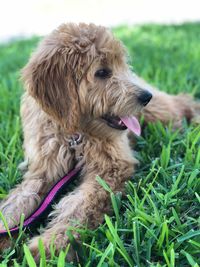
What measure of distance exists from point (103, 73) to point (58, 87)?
36 cm

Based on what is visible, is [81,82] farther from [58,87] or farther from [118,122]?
[118,122]

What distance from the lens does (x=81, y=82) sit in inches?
129

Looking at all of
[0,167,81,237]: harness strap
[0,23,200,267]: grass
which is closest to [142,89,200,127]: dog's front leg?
[0,23,200,267]: grass

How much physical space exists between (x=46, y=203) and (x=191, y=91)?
2.71 m

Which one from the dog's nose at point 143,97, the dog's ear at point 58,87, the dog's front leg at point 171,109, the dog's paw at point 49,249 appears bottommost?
the dog's paw at point 49,249

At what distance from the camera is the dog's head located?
10.7 feet

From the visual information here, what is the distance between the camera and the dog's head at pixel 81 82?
10.7ft

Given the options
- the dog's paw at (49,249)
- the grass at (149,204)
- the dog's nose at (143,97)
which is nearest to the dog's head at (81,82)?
the dog's nose at (143,97)

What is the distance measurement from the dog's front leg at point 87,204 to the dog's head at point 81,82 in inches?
11.5

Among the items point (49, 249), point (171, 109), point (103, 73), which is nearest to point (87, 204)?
point (49, 249)

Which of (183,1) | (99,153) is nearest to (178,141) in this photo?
(99,153)

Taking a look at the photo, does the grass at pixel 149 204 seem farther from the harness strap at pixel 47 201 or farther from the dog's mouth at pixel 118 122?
the dog's mouth at pixel 118 122

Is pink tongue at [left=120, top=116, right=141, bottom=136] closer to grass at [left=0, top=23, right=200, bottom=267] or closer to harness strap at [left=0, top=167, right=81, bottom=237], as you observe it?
grass at [left=0, top=23, right=200, bottom=267]

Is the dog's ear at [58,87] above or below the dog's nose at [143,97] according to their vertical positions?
above
